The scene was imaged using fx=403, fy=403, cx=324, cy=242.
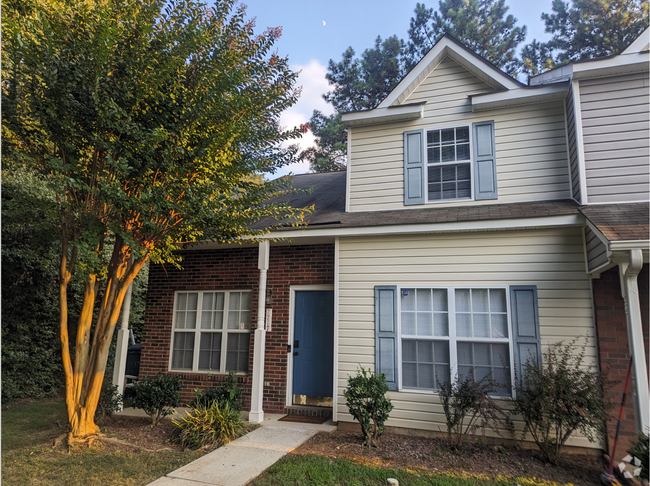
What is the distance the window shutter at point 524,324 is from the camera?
18.6 ft

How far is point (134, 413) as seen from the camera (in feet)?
A: 23.9

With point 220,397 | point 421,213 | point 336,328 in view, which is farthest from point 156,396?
point 421,213

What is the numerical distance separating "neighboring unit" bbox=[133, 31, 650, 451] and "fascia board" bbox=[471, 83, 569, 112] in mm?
24

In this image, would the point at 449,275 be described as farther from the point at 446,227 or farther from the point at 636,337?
the point at 636,337

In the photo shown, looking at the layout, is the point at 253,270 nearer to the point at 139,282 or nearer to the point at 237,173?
the point at 237,173

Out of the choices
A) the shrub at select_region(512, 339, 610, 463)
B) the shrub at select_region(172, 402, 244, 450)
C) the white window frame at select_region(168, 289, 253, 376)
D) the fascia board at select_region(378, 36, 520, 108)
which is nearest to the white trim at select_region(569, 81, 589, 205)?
the fascia board at select_region(378, 36, 520, 108)

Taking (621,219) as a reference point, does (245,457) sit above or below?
below

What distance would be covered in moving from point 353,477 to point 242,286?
441cm

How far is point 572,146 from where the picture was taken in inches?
246

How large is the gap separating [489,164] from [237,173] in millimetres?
4125

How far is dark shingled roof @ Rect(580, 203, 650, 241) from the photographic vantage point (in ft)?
15.3

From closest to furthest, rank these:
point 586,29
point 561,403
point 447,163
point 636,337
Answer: point 636,337
point 561,403
point 447,163
point 586,29

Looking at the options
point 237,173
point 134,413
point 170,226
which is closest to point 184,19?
point 237,173

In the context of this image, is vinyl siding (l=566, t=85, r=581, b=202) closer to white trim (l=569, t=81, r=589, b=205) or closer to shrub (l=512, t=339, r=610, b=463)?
white trim (l=569, t=81, r=589, b=205)
